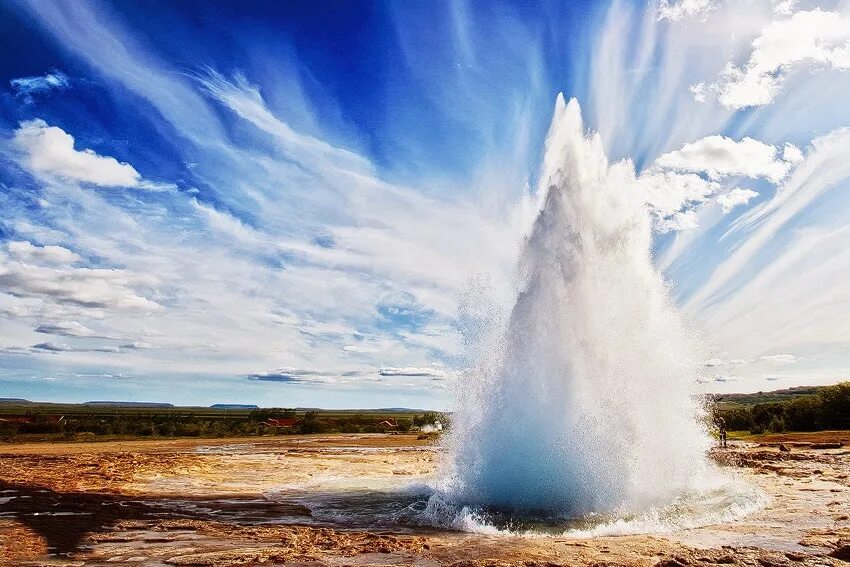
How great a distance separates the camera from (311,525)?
1107 cm

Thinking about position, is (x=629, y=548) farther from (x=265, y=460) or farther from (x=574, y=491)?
(x=265, y=460)

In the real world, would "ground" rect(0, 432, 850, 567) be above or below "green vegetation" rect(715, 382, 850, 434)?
below

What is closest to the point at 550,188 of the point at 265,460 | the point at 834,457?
the point at 834,457

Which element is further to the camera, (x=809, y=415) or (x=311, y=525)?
(x=809, y=415)

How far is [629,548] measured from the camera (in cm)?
862

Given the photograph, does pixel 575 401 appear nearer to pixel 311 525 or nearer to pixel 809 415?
pixel 311 525

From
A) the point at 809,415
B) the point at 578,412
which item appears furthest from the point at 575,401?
the point at 809,415

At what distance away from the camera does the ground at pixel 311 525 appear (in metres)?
8.26

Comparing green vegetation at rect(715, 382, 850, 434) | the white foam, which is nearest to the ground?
the white foam

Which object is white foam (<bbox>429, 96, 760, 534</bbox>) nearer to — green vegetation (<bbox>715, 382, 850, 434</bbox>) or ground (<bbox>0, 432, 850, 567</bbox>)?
ground (<bbox>0, 432, 850, 567</bbox>)

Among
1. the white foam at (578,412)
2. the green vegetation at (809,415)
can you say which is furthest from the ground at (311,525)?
the green vegetation at (809,415)

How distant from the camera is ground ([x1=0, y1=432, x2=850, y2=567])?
8258 mm

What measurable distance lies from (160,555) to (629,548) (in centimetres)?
708

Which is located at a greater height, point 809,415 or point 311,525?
point 809,415
